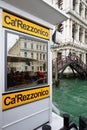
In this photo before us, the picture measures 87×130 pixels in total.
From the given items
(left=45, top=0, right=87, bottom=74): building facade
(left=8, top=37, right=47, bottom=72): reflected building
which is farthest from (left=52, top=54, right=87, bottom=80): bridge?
(left=8, top=37, right=47, bottom=72): reflected building

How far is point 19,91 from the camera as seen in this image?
2.17m

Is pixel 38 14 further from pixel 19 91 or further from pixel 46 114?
pixel 46 114

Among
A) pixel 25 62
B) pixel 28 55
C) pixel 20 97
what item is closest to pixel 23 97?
pixel 20 97

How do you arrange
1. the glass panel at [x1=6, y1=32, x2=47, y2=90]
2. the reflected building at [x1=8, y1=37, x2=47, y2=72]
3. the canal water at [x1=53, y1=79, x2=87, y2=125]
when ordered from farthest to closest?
the canal water at [x1=53, y1=79, x2=87, y2=125] → the reflected building at [x1=8, y1=37, x2=47, y2=72] → the glass panel at [x1=6, y1=32, x2=47, y2=90]

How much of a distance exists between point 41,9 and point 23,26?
1.22 feet

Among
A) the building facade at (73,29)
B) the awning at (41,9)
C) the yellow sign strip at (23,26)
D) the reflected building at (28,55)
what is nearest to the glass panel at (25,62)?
the reflected building at (28,55)

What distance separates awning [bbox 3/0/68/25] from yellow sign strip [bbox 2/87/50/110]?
1.10 metres

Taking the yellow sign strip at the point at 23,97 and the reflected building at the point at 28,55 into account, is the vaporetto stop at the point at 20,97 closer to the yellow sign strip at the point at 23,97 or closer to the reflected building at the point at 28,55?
the yellow sign strip at the point at 23,97

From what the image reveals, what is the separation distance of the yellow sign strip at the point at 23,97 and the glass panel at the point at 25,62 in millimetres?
98

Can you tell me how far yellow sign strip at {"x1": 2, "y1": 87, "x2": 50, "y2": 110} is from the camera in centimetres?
201

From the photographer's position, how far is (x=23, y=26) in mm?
2225

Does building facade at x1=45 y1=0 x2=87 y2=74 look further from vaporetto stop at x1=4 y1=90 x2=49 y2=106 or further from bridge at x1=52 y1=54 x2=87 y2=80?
vaporetto stop at x1=4 y1=90 x2=49 y2=106

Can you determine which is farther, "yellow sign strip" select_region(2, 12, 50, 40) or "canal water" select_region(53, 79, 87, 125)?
"canal water" select_region(53, 79, 87, 125)

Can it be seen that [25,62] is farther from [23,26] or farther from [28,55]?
[23,26]
